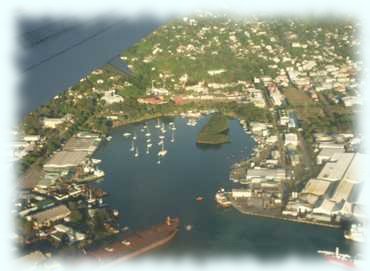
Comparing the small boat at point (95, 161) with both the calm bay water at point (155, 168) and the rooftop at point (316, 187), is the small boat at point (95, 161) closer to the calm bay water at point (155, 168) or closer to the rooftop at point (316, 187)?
the calm bay water at point (155, 168)

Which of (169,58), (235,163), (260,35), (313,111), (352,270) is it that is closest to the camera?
(352,270)

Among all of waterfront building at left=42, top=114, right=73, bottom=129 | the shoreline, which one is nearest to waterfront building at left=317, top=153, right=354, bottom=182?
the shoreline

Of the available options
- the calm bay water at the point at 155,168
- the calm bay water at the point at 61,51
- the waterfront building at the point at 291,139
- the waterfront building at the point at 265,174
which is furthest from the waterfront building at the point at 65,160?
the calm bay water at the point at 61,51

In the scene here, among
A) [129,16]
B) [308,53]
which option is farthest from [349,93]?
[129,16]

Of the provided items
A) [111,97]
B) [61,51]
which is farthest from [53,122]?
[61,51]

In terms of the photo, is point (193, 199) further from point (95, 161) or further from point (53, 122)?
point (53, 122)

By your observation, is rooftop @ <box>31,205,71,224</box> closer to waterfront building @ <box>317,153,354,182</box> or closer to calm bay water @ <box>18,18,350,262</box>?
calm bay water @ <box>18,18,350,262</box>

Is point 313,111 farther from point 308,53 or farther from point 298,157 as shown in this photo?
point 308,53
